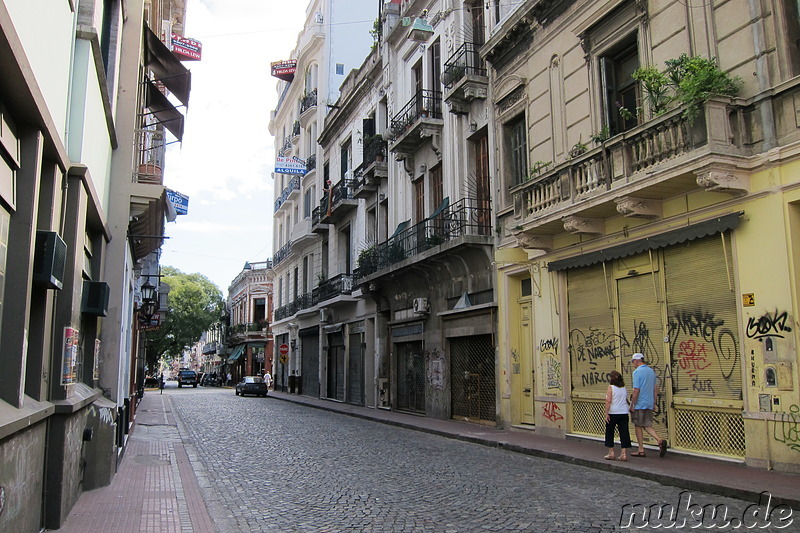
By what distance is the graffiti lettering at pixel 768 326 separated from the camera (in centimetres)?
892

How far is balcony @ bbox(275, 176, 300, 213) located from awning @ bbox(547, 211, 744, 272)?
85.5 feet

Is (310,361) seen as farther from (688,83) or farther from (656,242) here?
(688,83)

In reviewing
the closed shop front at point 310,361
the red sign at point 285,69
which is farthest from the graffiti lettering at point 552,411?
the red sign at point 285,69

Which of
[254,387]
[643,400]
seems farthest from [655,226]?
[254,387]

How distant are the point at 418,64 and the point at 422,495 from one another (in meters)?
17.0

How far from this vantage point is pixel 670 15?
11.3 metres

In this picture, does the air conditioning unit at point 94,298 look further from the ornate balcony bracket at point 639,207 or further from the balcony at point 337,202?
the balcony at point 337,202

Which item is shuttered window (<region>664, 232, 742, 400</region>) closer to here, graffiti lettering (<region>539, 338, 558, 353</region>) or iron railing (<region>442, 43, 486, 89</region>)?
graffiti lettering (<region>539, 338, 558, 353</region>)

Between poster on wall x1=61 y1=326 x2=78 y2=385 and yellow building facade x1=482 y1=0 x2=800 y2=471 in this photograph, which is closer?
poster on wall x1=61 y1=326 x2=78 y2=385

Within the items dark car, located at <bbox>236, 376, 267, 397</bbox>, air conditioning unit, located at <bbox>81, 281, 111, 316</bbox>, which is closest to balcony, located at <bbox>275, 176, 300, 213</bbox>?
dark car, located at <bbox>236, 376, 267, 397</bbox>

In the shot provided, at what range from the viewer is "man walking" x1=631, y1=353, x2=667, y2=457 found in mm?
10461

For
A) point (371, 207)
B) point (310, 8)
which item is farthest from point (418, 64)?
point (310, 8)

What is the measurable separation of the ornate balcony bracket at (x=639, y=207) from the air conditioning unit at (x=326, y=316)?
64.9ft

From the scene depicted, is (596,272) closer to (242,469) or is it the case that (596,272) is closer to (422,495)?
(422,495)
